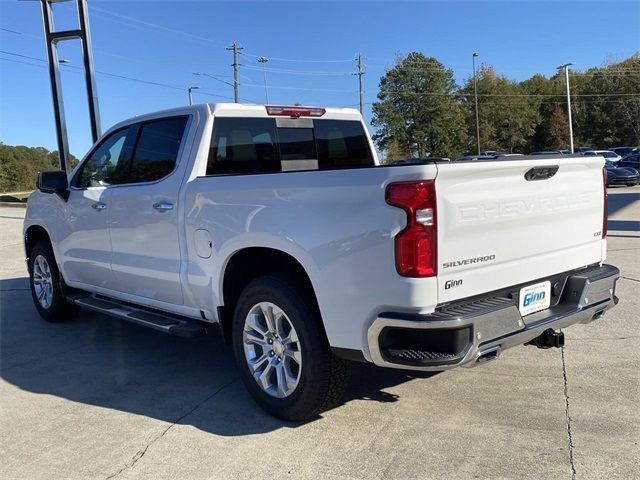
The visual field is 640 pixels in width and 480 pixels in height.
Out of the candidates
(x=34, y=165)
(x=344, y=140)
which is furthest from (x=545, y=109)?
(x=344, y=140)

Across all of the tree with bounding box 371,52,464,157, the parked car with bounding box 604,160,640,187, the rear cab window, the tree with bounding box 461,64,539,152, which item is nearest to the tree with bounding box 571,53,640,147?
the tree with bounding box 461,64,539,152

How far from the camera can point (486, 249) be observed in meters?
3.11

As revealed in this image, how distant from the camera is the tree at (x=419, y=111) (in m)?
57.8

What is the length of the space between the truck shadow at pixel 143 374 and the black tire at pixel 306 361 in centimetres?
18

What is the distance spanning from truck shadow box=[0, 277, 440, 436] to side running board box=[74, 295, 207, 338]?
443mm

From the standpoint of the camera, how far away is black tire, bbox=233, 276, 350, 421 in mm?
3338

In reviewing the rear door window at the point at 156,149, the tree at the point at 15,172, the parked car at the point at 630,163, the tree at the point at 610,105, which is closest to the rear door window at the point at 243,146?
the rear door window at the point at 156,149

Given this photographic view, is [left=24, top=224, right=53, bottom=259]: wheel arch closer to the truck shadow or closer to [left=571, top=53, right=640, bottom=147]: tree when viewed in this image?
the truck shadow

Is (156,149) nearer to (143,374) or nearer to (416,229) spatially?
(143,374)

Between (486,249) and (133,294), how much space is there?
10.2 ft

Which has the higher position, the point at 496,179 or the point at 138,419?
the point at 496,179

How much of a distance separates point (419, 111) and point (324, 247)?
58.7m

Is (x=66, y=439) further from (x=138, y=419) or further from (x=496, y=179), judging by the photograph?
(x=496, y=179)

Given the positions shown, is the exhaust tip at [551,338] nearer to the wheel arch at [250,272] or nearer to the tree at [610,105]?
the wheel arch at [250,272]
